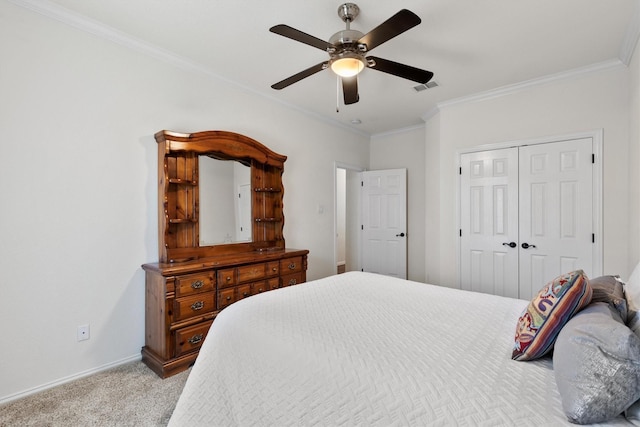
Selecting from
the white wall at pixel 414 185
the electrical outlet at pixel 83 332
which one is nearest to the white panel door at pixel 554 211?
the white wall at pixel 414 185

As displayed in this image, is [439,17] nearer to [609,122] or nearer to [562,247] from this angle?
[609,122]

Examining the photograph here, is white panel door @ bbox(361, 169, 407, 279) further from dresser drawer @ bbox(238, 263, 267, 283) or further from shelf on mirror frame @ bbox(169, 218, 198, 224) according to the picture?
shelf on mirror frame @ bbox(169, 218, 198, 224)

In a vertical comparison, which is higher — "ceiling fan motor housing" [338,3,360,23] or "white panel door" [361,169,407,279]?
"ceiling fan motor housing" [338,3,360,23]

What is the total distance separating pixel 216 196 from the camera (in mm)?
3057

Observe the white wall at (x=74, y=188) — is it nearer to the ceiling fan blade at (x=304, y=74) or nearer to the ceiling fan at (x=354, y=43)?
the ceiling fan blade at (x=304, y=74)

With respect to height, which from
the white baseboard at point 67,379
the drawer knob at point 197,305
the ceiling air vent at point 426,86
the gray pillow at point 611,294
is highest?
the ceiling air vent at point 426,86

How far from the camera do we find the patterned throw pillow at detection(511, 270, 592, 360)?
41.1 inches

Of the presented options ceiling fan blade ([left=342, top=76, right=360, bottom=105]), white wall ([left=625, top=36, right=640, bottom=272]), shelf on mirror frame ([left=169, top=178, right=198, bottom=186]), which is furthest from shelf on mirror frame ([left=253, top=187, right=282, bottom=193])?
white wall ([left=625, top=36, right=640, bottom=272])

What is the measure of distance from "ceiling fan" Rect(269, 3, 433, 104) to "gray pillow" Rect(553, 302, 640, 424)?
158 cm

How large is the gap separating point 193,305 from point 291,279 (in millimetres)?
1107

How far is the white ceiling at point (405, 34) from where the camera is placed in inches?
82.3

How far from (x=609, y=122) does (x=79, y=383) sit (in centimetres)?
505

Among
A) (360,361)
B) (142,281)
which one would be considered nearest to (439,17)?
(360,361)

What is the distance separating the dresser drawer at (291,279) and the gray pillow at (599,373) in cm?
258
